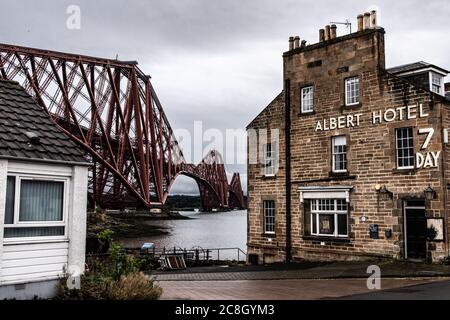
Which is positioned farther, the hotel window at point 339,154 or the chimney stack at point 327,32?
the chimney stack at point 327,32

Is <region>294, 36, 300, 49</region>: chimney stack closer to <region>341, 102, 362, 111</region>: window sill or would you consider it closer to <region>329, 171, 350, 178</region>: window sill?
<region>341, 102, 362, 111</region>: window sill

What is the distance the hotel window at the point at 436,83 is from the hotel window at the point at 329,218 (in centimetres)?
570

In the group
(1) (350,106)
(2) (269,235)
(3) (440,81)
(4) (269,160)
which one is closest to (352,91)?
(1) (350,106)

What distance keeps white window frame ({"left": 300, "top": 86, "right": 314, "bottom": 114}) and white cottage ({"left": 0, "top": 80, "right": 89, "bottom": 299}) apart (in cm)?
1442

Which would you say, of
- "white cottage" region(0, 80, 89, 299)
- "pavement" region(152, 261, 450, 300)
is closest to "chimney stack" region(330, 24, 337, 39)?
"pavement" region(152, 261, 450, 300)

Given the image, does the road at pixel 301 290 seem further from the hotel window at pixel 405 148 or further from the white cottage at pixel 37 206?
the hotel window at pixel 405 148

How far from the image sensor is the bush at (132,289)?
9359mm

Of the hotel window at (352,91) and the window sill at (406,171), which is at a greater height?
the hotel window at (352,91)

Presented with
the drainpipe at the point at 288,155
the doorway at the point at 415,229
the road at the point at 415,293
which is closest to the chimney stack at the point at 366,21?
the drainpipe at the point at 288,155

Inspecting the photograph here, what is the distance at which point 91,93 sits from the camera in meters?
58.5

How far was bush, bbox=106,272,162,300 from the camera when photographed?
9.36 metres

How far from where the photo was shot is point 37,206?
9.22 meters
